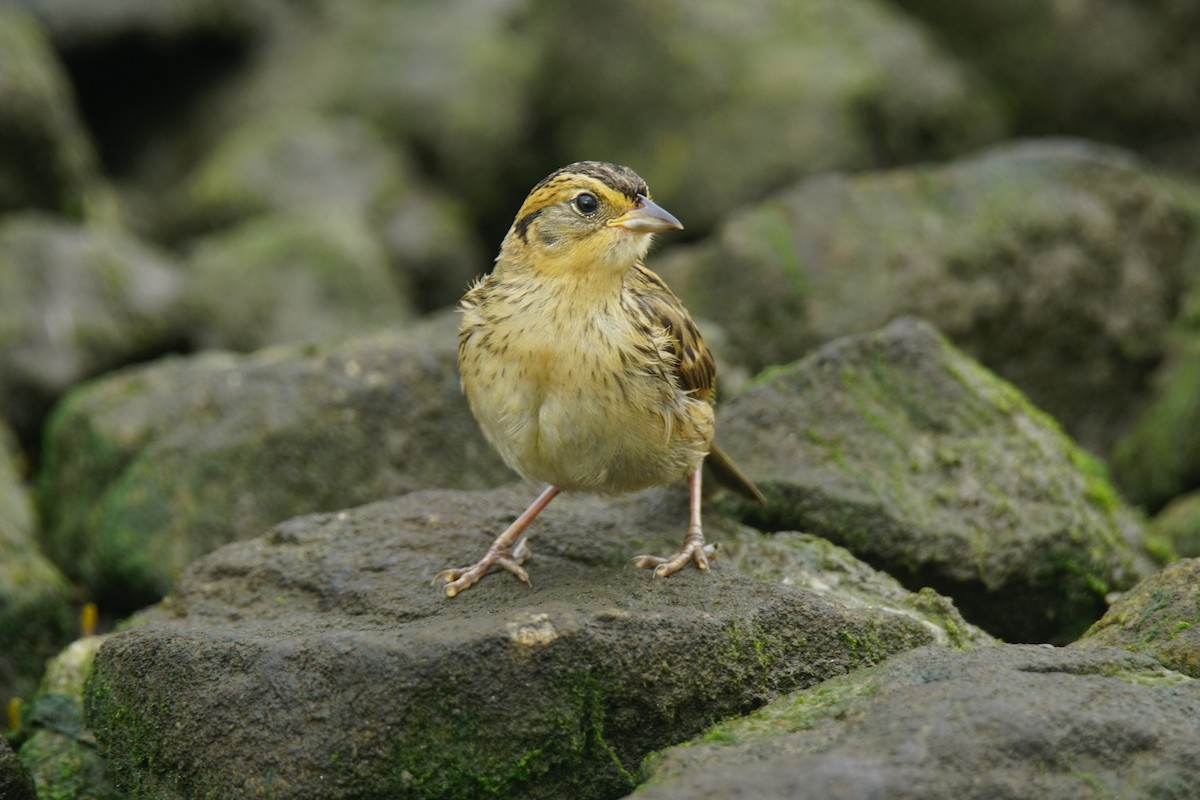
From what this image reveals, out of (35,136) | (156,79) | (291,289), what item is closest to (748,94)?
(291,289)

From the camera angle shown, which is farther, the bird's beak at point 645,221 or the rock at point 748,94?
the rock at point 748,94

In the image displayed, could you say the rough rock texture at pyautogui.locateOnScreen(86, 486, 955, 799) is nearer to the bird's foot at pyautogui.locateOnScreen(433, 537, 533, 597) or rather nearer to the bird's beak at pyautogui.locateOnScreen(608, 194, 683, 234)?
the bird's foot at pyautogui.locateOnScreen(433, 537, 533, 597)

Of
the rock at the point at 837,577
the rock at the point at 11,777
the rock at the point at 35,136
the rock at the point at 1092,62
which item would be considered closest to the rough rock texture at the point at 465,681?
the rock at the point at 837,577

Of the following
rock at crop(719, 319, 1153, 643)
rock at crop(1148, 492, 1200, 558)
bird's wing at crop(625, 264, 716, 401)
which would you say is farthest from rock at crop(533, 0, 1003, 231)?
bird's wing at crop(625, 264, 716, 401)

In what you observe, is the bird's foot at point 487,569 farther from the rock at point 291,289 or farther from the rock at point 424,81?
the rock at point 424,81

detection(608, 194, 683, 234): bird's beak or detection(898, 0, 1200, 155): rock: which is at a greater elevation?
detection(898, 0, 1200, 155): rock

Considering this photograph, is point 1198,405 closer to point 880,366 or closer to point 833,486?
point 880,366

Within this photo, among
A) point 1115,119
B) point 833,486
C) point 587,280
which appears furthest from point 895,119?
point 587,280
